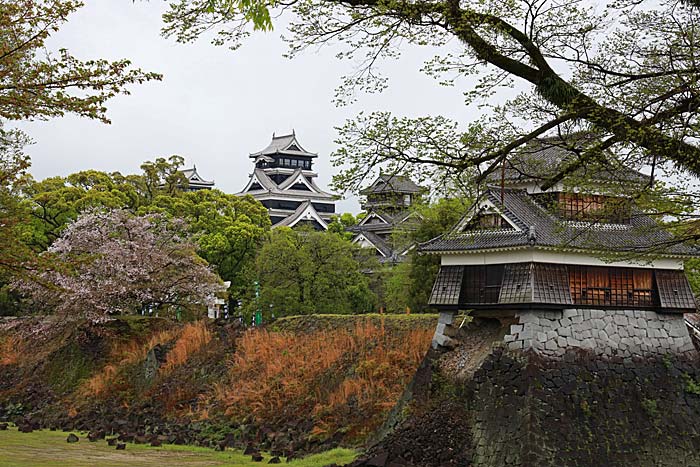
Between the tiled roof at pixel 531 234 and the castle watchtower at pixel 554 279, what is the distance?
2 centimetres

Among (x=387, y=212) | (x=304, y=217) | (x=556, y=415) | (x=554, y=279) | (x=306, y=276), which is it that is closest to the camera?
(x=387, y=212)

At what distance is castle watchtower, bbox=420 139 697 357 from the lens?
687 inches

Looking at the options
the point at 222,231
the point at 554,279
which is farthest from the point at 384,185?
the point at 222,231

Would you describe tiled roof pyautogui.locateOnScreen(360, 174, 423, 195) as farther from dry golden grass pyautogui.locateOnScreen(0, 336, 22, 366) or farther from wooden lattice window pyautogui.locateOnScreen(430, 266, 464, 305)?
dry golden grass pyautogui.locateOnScreen(0, 336, 22, 366)

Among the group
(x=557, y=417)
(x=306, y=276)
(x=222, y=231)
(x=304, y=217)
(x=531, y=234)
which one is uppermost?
(x=304, y=217)

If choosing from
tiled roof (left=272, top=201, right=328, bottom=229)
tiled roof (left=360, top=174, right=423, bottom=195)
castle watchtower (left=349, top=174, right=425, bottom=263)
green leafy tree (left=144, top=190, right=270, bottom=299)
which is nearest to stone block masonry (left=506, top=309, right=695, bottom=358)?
castle watchtower (left=349, top=174, right=425, bottom=263)

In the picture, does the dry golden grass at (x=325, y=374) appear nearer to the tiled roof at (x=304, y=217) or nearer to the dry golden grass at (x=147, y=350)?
the dry golden grass at (x=147, y=350)

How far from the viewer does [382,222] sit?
48.9 meters

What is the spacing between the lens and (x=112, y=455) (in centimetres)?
1991

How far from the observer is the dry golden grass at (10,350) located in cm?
3170

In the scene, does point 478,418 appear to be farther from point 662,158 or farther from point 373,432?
point 662,158

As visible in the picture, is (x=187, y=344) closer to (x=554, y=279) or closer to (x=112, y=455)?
(x=112, y=455)

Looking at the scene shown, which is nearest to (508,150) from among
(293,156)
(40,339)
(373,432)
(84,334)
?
(373,432)

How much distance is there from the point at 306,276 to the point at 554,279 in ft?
46.9
